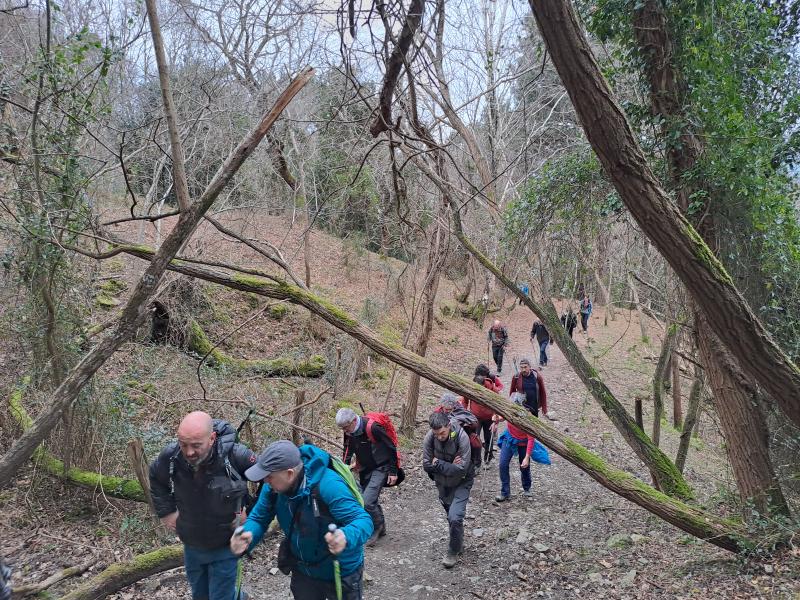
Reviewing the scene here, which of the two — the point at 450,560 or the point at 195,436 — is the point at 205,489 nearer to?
the point at 195,436

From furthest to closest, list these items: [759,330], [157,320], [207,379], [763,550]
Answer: [157,320] → [207,379] → [763,550] → [759,330]

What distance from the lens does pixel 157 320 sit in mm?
11172

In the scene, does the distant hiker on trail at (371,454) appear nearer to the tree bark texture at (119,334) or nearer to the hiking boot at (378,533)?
the hiking boot at (378,533)

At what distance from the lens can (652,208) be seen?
3.93 m

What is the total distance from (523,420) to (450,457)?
→ 940mm

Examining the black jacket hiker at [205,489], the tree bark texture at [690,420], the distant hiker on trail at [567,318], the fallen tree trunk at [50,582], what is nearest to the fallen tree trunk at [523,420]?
the black jacket hiker at [205,489]

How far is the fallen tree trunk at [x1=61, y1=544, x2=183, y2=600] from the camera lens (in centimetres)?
473

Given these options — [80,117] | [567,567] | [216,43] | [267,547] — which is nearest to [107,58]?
[80,117]

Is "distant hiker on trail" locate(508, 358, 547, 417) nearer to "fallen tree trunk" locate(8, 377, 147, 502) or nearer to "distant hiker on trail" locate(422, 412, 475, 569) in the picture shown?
"distant hiker on trail" locate(422, 412, 475, 569)

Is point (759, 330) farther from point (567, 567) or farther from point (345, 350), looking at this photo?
point (345, 350)

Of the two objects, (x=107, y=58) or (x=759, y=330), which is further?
(x=107, y=58)

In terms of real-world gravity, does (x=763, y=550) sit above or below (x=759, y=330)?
below

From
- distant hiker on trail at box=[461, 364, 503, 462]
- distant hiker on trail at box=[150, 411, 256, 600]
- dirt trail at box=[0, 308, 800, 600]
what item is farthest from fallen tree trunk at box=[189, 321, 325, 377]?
distant hiker on trail at box=[150, 411, 256, 600]

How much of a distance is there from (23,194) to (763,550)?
822 cm
